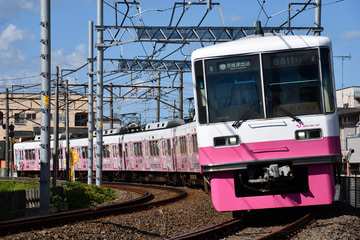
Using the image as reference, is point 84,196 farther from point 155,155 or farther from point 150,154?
point 150,154

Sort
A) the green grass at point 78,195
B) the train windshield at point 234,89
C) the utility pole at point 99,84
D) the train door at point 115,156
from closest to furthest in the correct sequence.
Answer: the train windshield at point 234,89, the green grass at point 78,195, the utility pole at point 99,84, the train door at point 115,156

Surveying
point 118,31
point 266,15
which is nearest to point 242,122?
point 266,15

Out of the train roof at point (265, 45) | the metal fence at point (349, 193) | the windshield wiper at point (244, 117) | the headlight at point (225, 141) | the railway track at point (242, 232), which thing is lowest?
the railway track at point (242, 232)

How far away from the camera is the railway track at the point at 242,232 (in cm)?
846

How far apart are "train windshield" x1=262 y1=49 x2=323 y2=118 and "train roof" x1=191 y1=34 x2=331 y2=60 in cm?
14

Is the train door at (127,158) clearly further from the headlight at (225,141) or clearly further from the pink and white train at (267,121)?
the headlight at (225,141)

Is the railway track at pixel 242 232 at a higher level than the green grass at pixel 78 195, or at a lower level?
lower

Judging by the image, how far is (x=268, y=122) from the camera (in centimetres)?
963

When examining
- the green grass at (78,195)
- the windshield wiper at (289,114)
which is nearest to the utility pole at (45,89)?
the green grass at (78,195)

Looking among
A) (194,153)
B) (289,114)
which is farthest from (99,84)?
(289,114)

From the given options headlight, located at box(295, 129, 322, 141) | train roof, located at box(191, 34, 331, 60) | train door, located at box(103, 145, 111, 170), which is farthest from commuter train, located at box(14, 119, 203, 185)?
headlight, located at box(295, 129, 322, 141)

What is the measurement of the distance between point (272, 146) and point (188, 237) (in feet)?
7.14

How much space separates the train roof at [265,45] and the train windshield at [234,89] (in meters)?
0.14

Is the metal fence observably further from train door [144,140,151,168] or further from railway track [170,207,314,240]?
train door [144,140,151,168]
